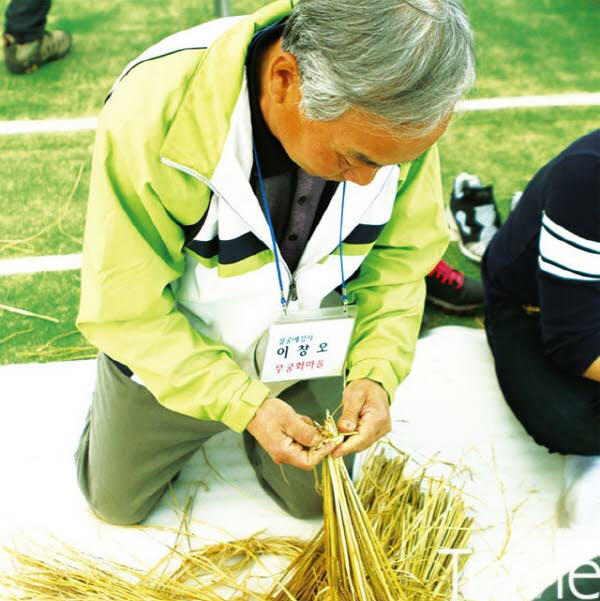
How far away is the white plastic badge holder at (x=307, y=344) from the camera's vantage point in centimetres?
172

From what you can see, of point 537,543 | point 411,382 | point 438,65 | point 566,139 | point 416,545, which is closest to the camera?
point 438,65

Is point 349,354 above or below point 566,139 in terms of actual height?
above

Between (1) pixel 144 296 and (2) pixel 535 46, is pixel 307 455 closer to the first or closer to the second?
(1) pixel 144 296

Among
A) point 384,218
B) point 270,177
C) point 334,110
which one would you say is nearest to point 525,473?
point 384,218

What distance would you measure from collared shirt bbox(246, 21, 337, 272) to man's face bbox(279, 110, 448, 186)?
68 mm

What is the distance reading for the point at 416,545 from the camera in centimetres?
181

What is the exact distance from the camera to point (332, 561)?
5.27 feet

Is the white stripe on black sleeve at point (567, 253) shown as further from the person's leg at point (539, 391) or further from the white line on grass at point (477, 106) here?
the white line on grass at point (477, 106)

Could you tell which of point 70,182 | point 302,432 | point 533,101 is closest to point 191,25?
point 70,182

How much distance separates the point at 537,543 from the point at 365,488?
44 centimetres

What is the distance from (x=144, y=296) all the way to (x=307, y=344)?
0.41 m

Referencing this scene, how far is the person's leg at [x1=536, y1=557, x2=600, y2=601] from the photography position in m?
1.82

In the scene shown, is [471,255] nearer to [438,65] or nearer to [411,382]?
[411,382]

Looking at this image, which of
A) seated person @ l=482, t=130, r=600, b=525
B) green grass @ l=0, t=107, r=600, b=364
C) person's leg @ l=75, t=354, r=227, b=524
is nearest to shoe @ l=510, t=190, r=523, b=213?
green grass @ l=0, t=107, r=600, b=364
